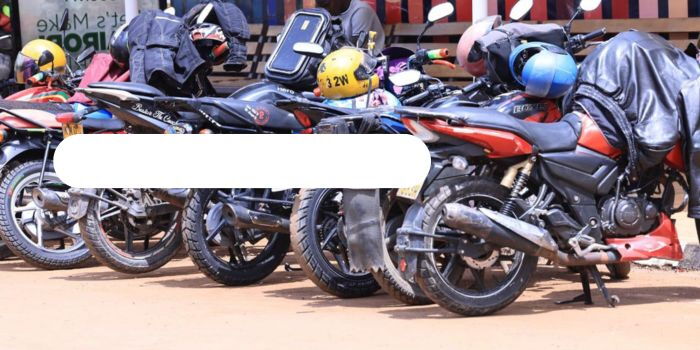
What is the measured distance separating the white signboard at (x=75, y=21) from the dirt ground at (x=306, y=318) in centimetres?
660

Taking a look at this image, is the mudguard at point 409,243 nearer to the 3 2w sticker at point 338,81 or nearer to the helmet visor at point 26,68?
the 3 2w sticker at point 338,81

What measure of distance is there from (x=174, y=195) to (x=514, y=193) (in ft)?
8.39

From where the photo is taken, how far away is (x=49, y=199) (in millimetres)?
10297

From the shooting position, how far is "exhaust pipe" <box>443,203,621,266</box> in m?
7.54

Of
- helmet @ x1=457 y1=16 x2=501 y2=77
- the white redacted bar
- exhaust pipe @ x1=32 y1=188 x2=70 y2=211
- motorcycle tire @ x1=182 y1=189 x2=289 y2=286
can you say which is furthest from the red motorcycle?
exhaust pipe @ x1=32 y1=188 x2=70 y2=211

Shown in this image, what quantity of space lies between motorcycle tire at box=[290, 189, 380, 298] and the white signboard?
7.87 m

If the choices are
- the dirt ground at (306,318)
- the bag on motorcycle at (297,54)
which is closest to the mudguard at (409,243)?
the dirt ground at (306,318)

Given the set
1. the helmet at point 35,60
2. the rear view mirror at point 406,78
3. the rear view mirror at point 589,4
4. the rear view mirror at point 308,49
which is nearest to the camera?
the rear view mirror at point 406,78

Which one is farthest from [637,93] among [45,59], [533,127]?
[45,59]

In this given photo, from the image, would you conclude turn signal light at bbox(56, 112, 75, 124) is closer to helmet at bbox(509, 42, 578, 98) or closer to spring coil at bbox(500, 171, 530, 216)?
helmet at bbox(509, 42, 578, 98)

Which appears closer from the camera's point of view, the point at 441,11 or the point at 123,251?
the point at 441,11

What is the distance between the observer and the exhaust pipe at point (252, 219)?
903 centimetres

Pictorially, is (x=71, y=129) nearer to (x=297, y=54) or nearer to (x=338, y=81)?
(x=297, y=54)

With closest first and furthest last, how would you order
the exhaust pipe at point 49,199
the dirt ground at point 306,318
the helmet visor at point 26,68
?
the dirt ground at point 306,318 → the exhaust pipe at point 49,199 → the helmet visor at point 26,68
